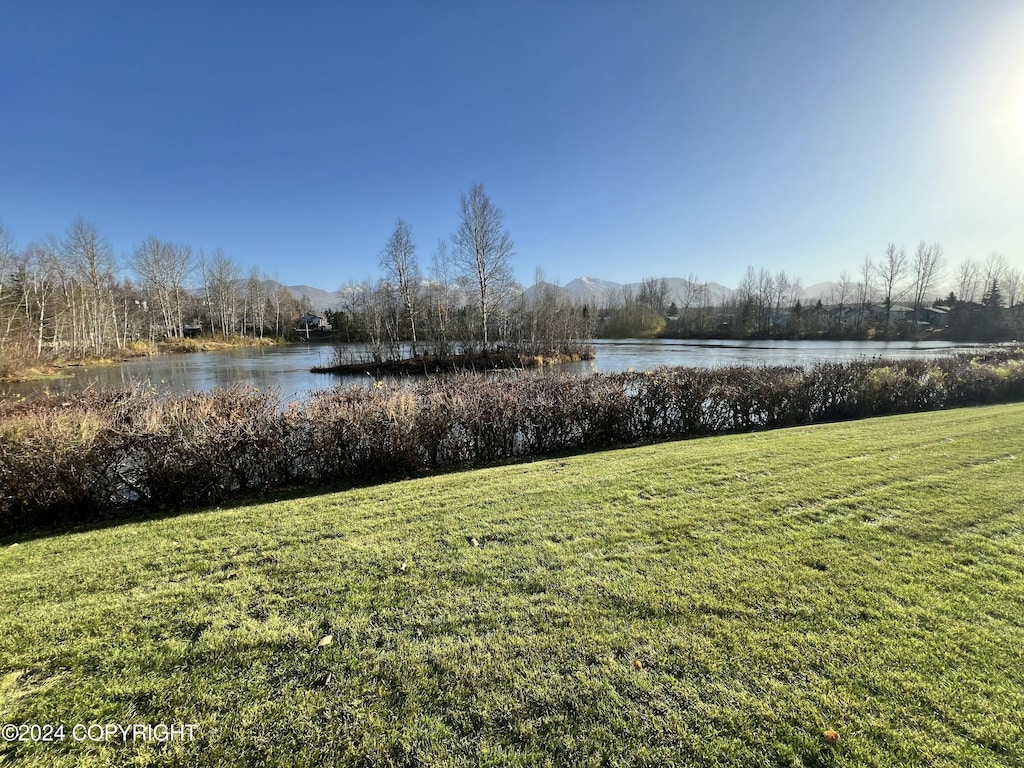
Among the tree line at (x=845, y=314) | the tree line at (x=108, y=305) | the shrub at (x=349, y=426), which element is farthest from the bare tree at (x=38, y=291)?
the tree line at (x=845, y=314)

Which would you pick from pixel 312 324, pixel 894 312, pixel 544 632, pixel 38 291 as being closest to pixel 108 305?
pixel 38 291

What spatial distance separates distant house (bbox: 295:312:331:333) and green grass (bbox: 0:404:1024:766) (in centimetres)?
7167

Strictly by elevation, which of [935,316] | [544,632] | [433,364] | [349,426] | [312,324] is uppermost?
[312,324]

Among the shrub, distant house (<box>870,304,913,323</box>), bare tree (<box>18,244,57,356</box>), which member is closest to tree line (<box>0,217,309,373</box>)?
bare tree (<box>18,244,57,356</box>)

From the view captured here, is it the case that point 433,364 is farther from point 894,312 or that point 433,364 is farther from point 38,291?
point 894,312

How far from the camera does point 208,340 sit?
51.9 meters

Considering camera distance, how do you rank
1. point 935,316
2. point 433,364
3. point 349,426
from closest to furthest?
point 349,426 → point 433,364 → point 935,316

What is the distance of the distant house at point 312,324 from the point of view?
231ft

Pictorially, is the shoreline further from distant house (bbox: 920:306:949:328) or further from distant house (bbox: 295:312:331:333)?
distant house (bbox: 920:306:949:328)

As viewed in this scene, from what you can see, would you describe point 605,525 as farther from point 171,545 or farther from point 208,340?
point 208,340

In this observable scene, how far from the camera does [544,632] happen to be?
2557mm

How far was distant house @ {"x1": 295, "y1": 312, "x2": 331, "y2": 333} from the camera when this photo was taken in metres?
70.4

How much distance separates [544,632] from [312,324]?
80941mm

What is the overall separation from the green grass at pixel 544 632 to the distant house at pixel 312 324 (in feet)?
235
